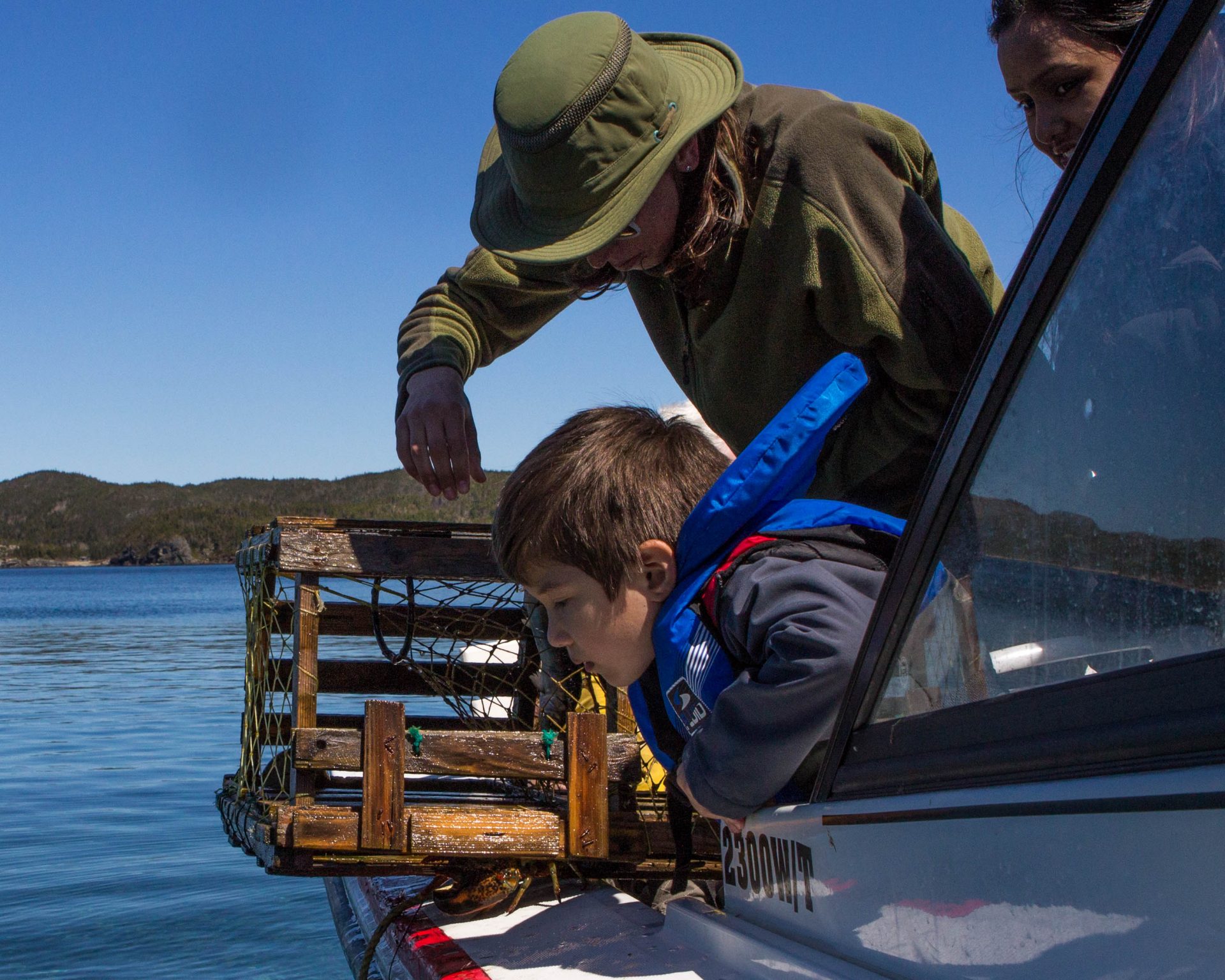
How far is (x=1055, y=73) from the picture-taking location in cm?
254

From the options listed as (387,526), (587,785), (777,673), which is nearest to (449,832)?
(587,785)

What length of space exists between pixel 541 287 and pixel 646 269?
0.91 meters

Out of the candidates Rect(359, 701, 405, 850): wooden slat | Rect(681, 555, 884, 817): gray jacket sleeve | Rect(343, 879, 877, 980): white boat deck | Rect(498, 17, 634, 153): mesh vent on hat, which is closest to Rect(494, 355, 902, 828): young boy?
Rect(681, 555, 884, 817): gray jacket sleeve

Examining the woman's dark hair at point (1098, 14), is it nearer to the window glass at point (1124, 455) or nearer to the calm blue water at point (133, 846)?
the window glass at point (1124, 455)

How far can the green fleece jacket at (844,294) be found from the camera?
2.32 meters

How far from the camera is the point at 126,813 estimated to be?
9.00 meters

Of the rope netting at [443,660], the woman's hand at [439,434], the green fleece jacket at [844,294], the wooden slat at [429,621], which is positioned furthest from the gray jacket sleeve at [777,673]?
the wooden slat at [429,621]

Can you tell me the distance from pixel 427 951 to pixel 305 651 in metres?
0.92

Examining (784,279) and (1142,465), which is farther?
(784,279)

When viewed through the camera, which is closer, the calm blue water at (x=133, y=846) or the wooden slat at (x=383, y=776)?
the wooden slat at (x=383, y=776)

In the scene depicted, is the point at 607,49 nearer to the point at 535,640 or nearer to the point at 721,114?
the point at 721,114

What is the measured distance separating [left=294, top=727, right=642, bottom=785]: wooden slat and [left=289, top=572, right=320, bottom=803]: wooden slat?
18cm

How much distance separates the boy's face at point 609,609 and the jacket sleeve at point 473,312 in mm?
1196

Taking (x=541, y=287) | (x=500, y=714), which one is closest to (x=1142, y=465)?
(x=541, y=287)
